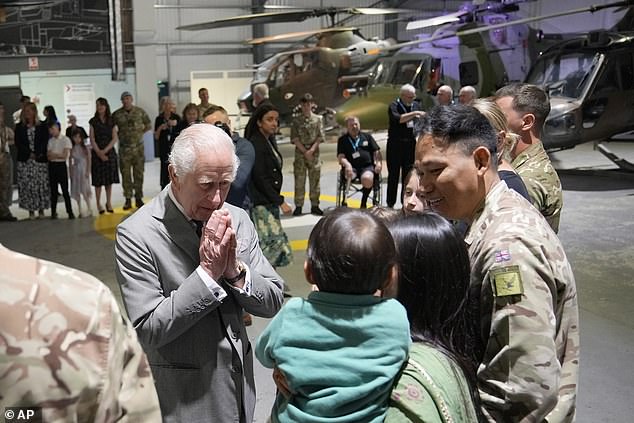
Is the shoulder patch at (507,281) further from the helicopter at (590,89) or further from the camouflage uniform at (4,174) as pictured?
the helicopter at (590,89)

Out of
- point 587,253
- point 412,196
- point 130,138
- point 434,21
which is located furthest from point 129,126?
point 412,196

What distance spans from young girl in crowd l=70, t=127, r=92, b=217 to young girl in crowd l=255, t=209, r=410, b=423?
8.18 metres

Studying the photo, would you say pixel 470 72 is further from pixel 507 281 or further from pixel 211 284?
pixel 507 281

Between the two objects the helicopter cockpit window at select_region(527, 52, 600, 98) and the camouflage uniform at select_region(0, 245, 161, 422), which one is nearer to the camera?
the camouflage uniform at select_region(0, 245, 161, 422)

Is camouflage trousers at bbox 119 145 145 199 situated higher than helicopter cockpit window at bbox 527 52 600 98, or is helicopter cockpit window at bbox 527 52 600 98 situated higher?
helicopter cockpit window at bbox 527 52 600 98

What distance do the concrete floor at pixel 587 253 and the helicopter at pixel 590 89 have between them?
2.83 feet

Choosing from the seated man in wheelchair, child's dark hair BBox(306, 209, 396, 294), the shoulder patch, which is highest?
child's dark hair BBox(306, 209, 396, 294)

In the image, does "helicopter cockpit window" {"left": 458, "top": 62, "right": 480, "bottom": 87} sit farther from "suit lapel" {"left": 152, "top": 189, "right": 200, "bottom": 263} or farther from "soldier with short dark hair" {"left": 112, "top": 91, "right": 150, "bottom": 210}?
"suit lapel" {"left": 152, "top": 189, "right": 200, "bottom": 263}

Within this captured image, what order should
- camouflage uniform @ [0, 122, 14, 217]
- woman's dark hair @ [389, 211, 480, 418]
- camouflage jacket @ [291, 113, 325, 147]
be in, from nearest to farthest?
woman's dark hair @ [389, 211, 480, 418]
camouflage uniform @ [0, 122, 14, 217]
camouflage jacket @ [291, 113, 325, 147]

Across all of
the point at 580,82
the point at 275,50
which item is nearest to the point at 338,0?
the point at 275,50

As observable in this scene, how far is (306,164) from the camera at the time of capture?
889 cm

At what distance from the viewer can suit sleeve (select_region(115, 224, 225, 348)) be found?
186 cm

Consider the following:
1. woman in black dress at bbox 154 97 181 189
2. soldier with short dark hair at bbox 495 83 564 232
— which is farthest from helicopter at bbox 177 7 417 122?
soldier with short dark hair at bbox 495 83 564 232

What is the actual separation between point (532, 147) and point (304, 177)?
5.82 metres
